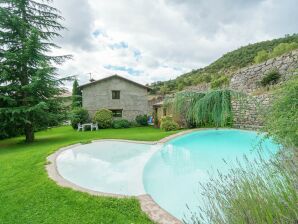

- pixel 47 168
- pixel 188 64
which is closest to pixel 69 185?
pixel 47 168

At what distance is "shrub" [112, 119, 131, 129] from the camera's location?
24080mm

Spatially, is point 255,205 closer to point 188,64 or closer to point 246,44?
point 246,44

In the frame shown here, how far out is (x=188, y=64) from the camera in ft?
152

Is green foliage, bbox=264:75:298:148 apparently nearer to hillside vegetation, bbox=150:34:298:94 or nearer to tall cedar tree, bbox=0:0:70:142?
tall cedar tree, bbox=0:0:70:142

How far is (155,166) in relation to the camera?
9.13 m

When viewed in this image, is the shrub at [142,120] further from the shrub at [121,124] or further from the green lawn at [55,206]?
the green lawn at [55,206]

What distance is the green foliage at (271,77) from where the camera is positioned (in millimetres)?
19234

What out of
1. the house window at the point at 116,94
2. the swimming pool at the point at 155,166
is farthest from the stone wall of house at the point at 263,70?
the house window at the point at 116,94

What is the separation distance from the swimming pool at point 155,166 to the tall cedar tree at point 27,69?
17.7 feet

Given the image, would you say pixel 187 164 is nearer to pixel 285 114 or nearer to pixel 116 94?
pixel 285 114

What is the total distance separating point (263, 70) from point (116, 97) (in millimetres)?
17593

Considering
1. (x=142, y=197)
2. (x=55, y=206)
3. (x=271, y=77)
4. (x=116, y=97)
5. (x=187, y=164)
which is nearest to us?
(x=55, y=206)

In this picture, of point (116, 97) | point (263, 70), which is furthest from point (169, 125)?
point (263, 70)

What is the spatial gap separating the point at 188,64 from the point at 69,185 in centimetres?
4403
